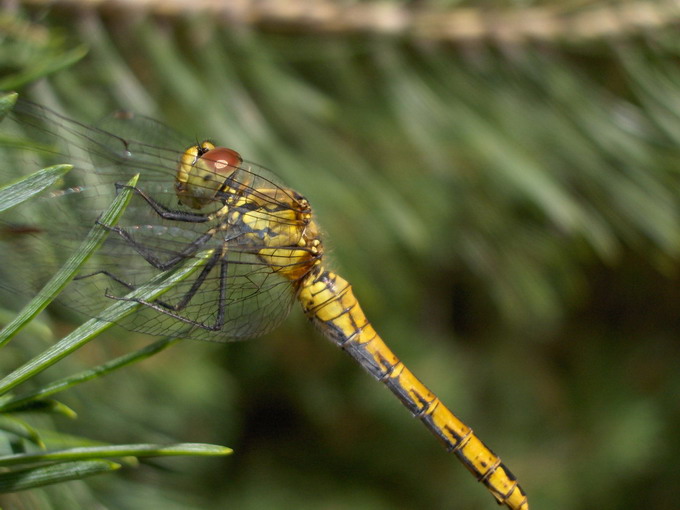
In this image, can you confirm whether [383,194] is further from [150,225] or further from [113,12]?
[113,12]

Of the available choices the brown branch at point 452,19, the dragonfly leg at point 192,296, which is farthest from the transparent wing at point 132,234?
the brown branch at point 452,19

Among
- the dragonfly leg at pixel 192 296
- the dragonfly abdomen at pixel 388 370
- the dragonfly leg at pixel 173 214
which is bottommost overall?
the dragonfly abdomen at pixel 388 370

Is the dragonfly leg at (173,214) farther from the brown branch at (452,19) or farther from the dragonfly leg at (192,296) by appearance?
the brown branch at (452,19)

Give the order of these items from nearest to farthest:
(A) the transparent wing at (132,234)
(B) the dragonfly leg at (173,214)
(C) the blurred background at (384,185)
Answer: (A) the transparent wing at (132,234) → (B) the dragonfly leg at (173,214) → (C) the blurred background at (384,185)

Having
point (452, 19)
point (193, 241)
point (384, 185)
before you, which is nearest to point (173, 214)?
point (193, 241)

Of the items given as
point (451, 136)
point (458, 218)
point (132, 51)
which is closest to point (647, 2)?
point (451, 136)

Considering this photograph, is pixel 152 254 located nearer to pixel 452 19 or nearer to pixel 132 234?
pixel 132 234

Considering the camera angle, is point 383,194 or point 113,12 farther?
point 383,194
